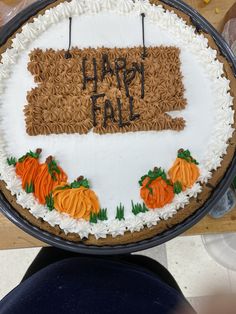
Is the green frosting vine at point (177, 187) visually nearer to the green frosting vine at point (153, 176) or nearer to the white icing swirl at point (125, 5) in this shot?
the green frosting vine at point (153, 176)

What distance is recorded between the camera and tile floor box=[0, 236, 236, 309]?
1.58m

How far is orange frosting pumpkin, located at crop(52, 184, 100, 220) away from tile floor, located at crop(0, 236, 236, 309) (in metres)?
0.76

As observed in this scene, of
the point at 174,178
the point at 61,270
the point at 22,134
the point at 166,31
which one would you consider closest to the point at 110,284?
the point at 61,270

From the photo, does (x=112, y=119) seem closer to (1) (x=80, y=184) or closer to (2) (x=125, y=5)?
(1) (x=80, y=184)

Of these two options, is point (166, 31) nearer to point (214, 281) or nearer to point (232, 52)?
point (232, 52)

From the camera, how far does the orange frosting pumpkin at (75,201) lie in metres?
0.89

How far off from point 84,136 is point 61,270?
1.14ft

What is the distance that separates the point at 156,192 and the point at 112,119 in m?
0.20

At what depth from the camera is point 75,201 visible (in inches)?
35.0

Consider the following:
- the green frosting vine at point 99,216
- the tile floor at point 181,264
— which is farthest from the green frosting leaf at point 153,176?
the tile floor at point 181,264

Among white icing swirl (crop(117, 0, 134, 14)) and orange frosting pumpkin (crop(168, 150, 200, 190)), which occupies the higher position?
white icing swirl (crop(117, 0, 134, 14))

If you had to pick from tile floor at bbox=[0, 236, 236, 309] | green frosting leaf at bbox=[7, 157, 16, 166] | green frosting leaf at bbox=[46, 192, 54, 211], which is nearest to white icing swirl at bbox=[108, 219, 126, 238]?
green frosting leaf at bbox=[46, 192, 54, 211]

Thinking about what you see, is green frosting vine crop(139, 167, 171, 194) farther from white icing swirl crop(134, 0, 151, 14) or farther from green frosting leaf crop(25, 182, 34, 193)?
white icing swirl crop(134, 0, 151, 14)

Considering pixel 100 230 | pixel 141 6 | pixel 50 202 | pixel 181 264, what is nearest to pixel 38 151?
pixel 50 202
